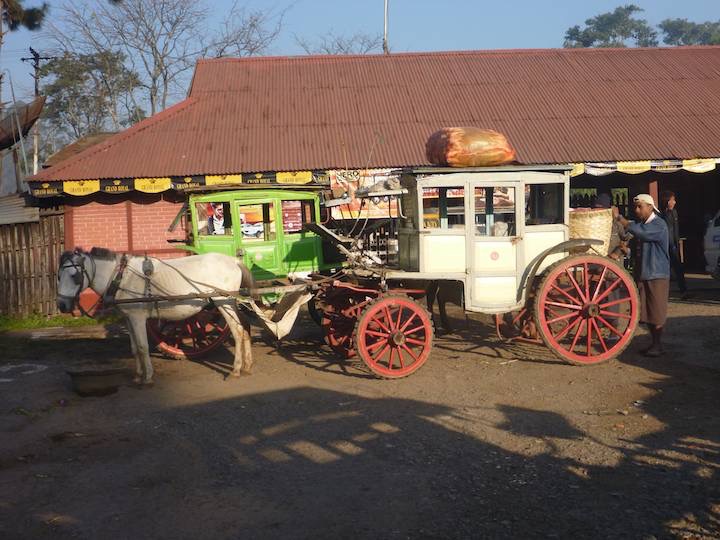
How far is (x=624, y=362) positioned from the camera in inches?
346

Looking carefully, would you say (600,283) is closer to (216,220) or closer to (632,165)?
(216,220)

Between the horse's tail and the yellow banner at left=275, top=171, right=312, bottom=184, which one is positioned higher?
the yellow banner at left=275, top=171, right=312, bottom=184

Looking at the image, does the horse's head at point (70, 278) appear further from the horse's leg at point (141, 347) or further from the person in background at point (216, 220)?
the person in background at point (216, 220)

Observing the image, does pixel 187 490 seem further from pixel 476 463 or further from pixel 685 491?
pixel 685 491

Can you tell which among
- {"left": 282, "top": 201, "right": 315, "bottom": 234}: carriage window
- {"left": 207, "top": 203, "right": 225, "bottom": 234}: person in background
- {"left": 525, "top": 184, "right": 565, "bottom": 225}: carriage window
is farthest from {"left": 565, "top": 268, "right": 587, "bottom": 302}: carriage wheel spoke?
{"left": 207, "top": 203, "right": 225, "bottom": 234}: person in background

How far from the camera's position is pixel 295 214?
11469 mm

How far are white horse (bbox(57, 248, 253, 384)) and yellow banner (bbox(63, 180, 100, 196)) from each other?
5488mm

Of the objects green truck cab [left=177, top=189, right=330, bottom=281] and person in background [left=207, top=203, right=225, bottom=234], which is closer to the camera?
green truck cab [left=177, top=189, right=330, bottom=281]

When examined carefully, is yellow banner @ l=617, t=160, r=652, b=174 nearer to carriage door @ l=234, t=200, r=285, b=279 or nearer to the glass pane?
the glass pane

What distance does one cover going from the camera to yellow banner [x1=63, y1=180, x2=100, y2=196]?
537 inches

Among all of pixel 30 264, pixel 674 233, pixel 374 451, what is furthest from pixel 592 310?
pixel 30 264

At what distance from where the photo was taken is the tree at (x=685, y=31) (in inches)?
3477

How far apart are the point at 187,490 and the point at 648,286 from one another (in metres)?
6.02

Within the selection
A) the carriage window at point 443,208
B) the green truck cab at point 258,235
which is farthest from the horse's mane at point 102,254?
the carriage window at point 443,208
